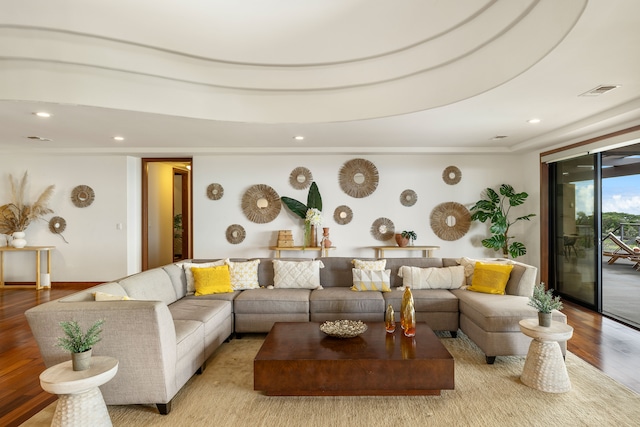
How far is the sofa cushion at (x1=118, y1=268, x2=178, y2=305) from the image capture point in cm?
325

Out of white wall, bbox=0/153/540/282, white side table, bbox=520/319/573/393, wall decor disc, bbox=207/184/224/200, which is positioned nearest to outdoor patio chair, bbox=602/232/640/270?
white wall, bbox=0/153/540/282

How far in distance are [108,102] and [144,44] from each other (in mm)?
732

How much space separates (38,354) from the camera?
11.2 feet

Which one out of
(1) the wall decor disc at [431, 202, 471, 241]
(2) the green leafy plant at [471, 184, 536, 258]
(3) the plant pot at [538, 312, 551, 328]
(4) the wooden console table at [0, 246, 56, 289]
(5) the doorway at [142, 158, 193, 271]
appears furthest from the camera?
(5) the doorway at [142, 158, 193, 271]

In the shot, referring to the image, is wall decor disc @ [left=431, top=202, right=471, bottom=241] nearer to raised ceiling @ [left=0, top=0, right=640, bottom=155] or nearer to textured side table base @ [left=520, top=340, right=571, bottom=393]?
raised ceiling @ [left=0, top=0, right=640, bottom=155]

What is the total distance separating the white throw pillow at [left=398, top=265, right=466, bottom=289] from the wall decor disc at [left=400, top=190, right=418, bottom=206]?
7.35 feet

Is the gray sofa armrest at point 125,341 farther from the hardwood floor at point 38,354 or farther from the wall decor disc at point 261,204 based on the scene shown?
the wall decor disc at point 261,204

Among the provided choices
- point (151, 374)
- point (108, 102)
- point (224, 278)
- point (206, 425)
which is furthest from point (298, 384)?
point (108, 102)

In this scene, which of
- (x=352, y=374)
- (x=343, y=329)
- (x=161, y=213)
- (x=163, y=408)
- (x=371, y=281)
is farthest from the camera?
(x=161, y=213)

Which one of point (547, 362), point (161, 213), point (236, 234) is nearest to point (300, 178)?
point (236, 234)

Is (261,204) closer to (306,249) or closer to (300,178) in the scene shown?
(300,178)

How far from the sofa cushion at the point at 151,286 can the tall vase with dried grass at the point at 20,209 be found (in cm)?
412

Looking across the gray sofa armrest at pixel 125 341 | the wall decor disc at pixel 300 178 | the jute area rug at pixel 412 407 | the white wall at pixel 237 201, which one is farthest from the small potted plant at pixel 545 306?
the wall decor disc at pixel 300 178

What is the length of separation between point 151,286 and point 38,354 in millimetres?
1197
